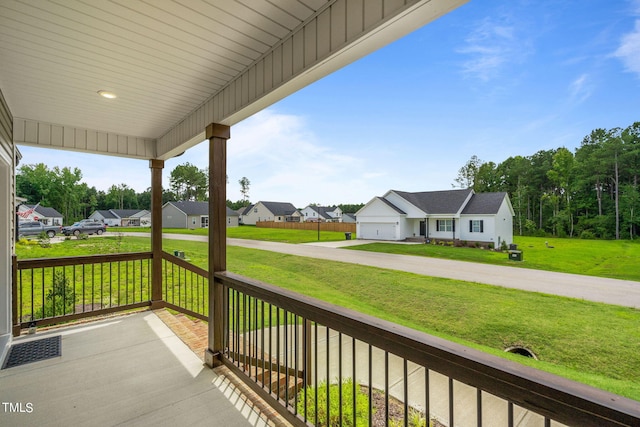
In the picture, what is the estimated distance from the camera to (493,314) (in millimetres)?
5328

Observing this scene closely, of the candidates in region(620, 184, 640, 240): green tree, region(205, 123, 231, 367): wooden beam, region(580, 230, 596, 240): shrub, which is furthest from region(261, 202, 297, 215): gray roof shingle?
region(620, 184, 640, 240): green tree

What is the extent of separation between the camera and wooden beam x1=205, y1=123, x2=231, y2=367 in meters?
2.64

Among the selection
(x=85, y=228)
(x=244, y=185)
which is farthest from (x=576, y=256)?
(x=244, y=185)

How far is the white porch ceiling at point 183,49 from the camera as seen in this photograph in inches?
57.7

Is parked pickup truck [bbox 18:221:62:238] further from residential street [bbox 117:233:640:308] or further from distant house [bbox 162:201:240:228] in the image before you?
distant house [bbox 162:201:240:228]

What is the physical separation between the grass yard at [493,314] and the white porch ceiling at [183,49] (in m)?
2.81

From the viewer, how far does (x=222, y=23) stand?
166 cm

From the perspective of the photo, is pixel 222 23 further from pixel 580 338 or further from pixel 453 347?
pixel 580 338

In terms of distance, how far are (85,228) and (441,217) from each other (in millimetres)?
15185

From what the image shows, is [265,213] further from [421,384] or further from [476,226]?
[421,384]

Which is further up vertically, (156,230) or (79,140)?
(79,140)

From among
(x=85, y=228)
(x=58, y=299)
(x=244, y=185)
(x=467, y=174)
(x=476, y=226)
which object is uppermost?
(x=244, y=185)

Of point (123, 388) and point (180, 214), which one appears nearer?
point (123, 388)

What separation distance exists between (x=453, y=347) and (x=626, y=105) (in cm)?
471
